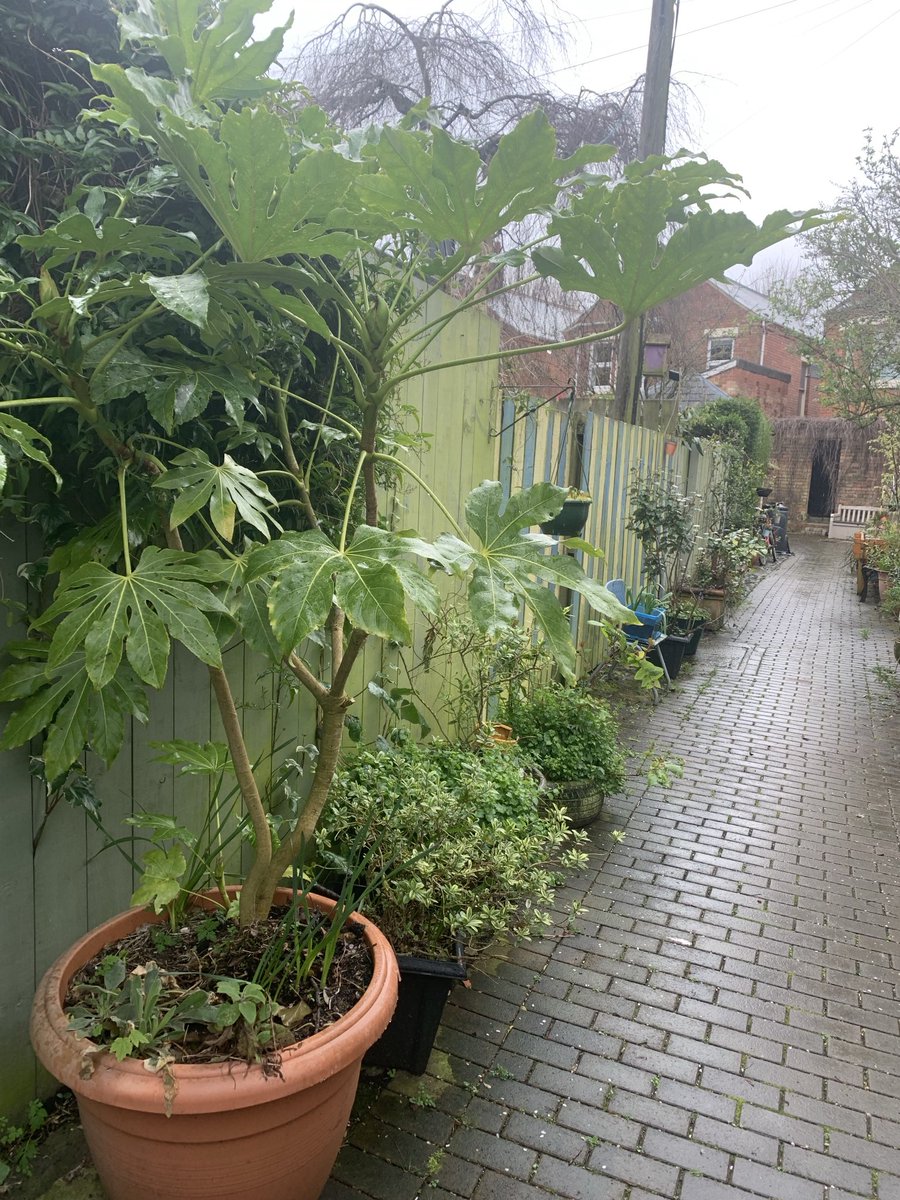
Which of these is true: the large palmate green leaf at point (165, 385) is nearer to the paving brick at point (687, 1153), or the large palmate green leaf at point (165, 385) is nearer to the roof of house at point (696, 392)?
the paving brick at point (687, 1153)

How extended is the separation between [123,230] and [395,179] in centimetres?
52

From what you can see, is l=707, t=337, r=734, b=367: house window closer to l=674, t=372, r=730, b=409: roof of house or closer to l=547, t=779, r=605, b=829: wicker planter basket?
l=674, t=372, r=730, b=409: roof of house

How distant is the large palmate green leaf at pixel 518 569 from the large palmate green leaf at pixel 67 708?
30.7 inches

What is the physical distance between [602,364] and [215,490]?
12404mm

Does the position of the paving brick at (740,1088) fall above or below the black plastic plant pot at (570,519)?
below

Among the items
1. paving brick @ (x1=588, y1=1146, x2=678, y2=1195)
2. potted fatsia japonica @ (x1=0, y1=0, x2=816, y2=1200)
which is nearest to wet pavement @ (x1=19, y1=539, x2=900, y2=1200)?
paving brick @ (x1=588, y1=1146, x2=678, y2=1195)

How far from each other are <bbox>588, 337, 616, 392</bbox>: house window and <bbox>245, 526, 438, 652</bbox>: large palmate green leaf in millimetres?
10798

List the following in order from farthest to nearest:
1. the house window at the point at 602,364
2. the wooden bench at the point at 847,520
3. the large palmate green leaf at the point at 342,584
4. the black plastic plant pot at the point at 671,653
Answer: the wooden bench at the point at 847,520 < the house window at the point at 602,364 < the black plastic plant pot at the point at 671,653 < the large palmate green leaf at the point at 342,584

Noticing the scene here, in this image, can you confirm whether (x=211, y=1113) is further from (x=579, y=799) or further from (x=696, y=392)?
(x=696, y=392)

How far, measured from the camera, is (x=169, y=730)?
7.79 feet

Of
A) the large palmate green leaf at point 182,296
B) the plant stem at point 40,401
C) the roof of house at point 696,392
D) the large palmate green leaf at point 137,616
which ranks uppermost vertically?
the roof of house at point 696,392

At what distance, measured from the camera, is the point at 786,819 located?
4430 millimetres

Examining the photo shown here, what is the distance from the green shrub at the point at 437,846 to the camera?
2.42m

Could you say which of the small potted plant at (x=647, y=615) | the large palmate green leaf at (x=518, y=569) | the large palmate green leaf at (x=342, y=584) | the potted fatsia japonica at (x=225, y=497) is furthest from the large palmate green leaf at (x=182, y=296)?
the small potted plant at (x=647, y=615)
